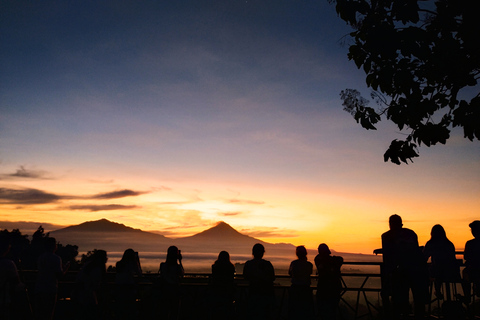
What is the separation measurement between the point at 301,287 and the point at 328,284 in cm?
50

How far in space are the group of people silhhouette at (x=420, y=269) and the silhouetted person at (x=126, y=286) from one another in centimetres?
419

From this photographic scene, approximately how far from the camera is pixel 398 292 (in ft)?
22.2

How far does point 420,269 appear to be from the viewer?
668 cm

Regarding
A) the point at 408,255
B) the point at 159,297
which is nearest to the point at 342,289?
the point at 408,255

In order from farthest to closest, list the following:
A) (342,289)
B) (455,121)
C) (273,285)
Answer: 1. (342,289)
2. (273,285)
3. (455,121)

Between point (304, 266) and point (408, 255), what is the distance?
1.79m

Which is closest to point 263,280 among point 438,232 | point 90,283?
point 90,283

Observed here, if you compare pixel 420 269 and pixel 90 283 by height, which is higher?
pixel 420 269

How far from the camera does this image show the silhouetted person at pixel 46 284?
23.2ft

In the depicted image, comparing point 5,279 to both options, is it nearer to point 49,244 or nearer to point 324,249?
point 49,244

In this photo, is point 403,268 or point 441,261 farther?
point 441,261

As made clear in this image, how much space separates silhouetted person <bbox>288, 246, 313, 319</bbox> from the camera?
25.0ft

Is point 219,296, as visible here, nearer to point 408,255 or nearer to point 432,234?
point 408,255

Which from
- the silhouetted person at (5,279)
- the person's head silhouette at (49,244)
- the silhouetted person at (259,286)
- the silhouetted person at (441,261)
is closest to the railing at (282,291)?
the silhouetted person at (259,286)
